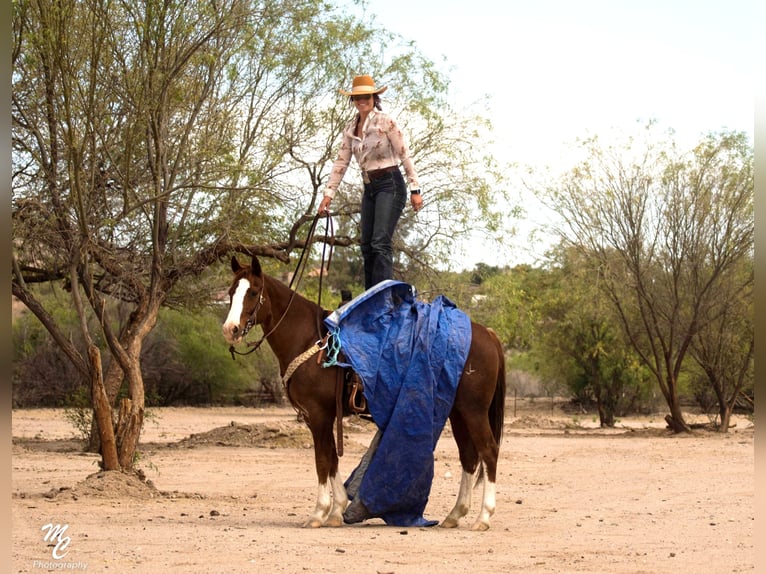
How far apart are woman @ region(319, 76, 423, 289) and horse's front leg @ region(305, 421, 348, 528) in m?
1.47

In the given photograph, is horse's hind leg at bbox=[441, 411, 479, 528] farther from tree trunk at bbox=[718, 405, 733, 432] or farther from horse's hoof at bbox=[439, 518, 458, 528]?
tree trunk at bbox=[718, 405, 733, 432]

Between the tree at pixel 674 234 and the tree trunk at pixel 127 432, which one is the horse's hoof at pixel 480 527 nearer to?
the tree trunk at pixel 127 432

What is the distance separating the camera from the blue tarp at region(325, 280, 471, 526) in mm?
9047

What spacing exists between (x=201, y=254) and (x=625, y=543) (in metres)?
8.82

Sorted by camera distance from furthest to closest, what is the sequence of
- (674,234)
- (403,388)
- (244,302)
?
(674,234) < (403,388) < (244,302)

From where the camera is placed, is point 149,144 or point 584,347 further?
point 584,347

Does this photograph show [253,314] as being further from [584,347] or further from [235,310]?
[584,347]

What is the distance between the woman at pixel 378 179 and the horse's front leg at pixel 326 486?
4.84 feet

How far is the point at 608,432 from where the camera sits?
28.6m

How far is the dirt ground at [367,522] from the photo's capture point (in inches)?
291

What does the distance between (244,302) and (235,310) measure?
20 centimetres

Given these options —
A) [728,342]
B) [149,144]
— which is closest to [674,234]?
[728,342]

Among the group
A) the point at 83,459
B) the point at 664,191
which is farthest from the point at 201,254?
the point at 664,191

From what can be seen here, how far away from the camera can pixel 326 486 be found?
30.2 feet
